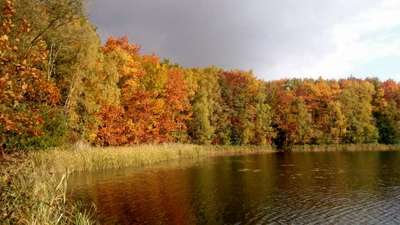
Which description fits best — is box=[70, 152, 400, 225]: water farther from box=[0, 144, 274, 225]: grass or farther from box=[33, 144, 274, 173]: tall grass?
box=[0, 144, 274, 225]: grass

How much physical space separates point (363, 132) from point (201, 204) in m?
78.8

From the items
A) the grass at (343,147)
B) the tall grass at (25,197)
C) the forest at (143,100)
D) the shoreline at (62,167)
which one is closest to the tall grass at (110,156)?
the shoreline at (62,167)

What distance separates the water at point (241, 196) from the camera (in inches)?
911

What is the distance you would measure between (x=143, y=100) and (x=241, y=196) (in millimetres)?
35844

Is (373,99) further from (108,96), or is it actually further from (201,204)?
(201,204)

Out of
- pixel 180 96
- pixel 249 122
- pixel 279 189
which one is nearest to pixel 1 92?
pixel 279 189

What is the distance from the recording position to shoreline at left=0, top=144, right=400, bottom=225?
535 inches

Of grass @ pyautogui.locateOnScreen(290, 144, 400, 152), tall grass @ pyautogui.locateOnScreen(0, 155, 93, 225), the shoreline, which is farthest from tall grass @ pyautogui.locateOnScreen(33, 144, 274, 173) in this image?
grass @ pyautogui.locateOnScreen(290, 144, 400, 152)

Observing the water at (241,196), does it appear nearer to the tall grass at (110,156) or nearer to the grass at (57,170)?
the tall grass at (110,156)

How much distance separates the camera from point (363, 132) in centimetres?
9756

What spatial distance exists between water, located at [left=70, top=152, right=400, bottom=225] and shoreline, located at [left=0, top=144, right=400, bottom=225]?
2.59m

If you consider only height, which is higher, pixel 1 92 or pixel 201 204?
pixel 1 92

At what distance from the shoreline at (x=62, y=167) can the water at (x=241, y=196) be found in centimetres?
259

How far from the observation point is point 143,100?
63.2m
